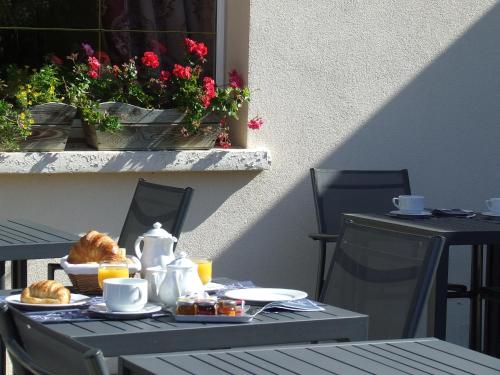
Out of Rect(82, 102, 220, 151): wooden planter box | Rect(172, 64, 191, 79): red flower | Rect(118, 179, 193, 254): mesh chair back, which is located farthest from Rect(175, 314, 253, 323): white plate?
Rect(172, 64, 191, 79): red flower

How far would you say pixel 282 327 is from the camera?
8.30ft

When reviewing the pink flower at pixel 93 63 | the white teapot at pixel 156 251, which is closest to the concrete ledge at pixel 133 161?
the pink flower at pixel 93 63

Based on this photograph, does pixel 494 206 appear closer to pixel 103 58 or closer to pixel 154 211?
pixel 154 211

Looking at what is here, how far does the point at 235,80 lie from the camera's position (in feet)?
16.3

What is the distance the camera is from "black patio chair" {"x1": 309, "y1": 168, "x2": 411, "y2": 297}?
494 cm

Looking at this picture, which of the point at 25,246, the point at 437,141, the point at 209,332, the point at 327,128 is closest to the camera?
the point at 209,332

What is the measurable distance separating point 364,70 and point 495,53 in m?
0.74

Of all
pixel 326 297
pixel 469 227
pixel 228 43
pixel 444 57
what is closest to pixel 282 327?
pixel 326 297

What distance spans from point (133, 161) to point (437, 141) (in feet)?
5.24

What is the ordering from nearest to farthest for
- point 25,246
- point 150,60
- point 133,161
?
1. point 25,246
2. point 133,161
3. point 150,60

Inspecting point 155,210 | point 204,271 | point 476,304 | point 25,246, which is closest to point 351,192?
point 476,304

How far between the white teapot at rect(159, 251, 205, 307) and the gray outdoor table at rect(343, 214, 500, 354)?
4.97 ft

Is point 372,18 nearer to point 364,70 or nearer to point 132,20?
point 364,70

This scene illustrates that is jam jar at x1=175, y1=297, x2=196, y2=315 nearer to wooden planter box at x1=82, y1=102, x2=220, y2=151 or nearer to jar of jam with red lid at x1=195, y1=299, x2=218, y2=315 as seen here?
jar of jam with red lid at x1=195, y1=299, x2=218, y2=315
